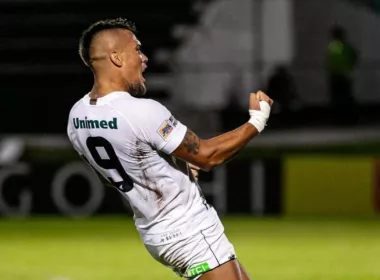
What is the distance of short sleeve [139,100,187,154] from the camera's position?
493 centimetres

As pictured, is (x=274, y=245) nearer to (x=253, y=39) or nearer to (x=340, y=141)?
(x=340, y=141)

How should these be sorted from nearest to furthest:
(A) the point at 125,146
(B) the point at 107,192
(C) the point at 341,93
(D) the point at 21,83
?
(A) the point at 125,146 → (B) the point at 107,192 → (C) the point at 341,93 → (D) the point at 21,83

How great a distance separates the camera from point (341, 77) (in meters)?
18.6

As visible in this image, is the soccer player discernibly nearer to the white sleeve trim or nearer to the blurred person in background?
the white sleeve trim

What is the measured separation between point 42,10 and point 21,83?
88.4 inches

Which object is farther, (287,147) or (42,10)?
(42,10)

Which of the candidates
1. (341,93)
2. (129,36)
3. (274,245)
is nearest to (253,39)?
(341,93)

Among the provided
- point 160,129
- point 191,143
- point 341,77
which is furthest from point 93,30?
point 341,77

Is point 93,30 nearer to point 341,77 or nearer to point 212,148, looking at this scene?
point 212,148

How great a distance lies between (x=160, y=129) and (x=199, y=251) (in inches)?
25.1

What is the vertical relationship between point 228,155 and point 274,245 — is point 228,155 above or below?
above

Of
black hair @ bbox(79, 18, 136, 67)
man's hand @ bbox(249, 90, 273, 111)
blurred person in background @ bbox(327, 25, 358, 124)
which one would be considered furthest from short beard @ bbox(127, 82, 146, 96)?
blurred person in background @ bbox(327, 25, 358, 124)

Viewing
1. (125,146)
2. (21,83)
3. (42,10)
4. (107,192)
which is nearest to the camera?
(125,146)

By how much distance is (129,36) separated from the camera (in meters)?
5.18
